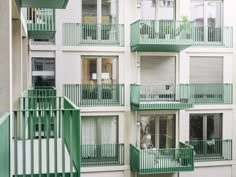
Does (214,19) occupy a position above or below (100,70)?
above

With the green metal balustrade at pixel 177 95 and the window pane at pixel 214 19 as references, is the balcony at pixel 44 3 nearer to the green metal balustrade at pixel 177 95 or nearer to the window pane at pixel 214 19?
the green metal balustrade at pixel 177 95

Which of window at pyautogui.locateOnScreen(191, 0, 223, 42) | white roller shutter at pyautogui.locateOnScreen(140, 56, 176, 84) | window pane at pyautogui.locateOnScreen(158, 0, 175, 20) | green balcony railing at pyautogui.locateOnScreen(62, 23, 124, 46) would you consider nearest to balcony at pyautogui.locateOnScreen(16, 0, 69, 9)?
green balcony railing at pyautogui.locateOnScreen(62, 23, 124, 46)

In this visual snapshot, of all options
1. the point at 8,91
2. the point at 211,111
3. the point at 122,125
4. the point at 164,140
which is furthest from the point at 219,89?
the point at 8,91

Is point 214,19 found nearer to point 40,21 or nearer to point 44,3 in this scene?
point 40,21

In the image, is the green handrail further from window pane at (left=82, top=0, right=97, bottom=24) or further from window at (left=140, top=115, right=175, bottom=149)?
window at (left=140, top=115, right=175, bottom=149)

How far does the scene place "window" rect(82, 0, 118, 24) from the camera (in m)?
15.1

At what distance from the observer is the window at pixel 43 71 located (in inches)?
579

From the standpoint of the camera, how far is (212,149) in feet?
52.4

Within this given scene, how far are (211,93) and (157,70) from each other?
2.17m

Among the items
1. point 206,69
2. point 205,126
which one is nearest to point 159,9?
point 206,69

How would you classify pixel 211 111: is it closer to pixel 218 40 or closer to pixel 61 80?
pixel 218 40

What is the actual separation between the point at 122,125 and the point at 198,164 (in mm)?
3048

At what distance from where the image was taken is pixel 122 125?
15.2m

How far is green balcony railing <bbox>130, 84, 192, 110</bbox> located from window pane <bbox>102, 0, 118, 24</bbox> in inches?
94.5
